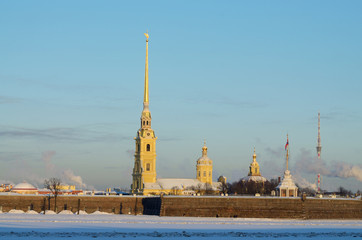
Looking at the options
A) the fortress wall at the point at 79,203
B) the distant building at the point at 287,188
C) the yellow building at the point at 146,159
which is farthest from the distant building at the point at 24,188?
the distant building at the point at 287,188

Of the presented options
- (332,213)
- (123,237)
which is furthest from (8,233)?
(332,213)

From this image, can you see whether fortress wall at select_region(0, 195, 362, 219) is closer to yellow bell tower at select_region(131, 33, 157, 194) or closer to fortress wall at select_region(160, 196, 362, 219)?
fortress wall at select_region(160, 196, 362, 219)

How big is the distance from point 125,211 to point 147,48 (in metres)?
60.9

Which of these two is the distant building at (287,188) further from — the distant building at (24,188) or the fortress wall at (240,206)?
the distant building at (24,188)

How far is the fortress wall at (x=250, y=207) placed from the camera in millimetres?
124250

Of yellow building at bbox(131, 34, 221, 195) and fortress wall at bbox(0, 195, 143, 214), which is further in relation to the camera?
yellow building at bbox(131, 34, 221, 195)

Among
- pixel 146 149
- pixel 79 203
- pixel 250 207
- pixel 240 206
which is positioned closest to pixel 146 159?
pixel 146 149

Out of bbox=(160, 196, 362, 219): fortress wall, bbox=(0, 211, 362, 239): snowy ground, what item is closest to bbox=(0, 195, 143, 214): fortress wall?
bbox=(160, 196, 362, 219): fortress wall

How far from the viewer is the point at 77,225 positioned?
295 feet

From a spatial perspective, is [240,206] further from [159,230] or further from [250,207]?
[159,230]

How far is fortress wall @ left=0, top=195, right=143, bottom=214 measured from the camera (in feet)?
428

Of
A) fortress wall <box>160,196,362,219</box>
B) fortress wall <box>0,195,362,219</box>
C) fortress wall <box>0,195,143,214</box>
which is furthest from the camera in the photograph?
fortress wall <box>0,195,143,214</box>

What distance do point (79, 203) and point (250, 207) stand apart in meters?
28.8

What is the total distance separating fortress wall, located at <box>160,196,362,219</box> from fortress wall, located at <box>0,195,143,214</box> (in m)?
11.3
